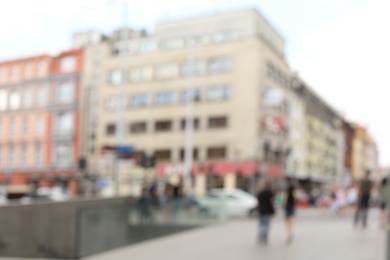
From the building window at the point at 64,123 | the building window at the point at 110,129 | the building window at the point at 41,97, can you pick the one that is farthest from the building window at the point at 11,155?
the building window at the point at 110,129

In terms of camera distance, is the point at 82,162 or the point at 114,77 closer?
the point at 82,162

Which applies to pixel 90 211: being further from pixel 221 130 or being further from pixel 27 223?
pixel 221 130

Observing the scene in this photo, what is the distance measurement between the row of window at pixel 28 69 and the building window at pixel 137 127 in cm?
3348

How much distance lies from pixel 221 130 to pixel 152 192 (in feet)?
116

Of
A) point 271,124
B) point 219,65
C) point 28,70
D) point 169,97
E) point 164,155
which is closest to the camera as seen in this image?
point 28,70

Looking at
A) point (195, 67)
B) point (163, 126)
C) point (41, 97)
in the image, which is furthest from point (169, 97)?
point (41, 97)

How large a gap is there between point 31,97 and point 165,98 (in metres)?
41.2

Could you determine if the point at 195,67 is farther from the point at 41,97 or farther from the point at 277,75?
the point at 41,97

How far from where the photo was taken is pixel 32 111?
16.2 metres

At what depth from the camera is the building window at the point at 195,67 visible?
54412 mm

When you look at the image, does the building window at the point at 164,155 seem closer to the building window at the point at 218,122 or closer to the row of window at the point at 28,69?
the building window at the point at 218,122

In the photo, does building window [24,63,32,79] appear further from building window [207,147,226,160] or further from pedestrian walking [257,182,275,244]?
building window [207,147,226,160]

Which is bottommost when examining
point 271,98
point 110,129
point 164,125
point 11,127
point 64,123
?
point 11,127

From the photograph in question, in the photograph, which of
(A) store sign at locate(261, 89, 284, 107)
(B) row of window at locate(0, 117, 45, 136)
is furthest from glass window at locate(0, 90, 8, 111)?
(A) store sign at locate(261, 89, 284, 107)
